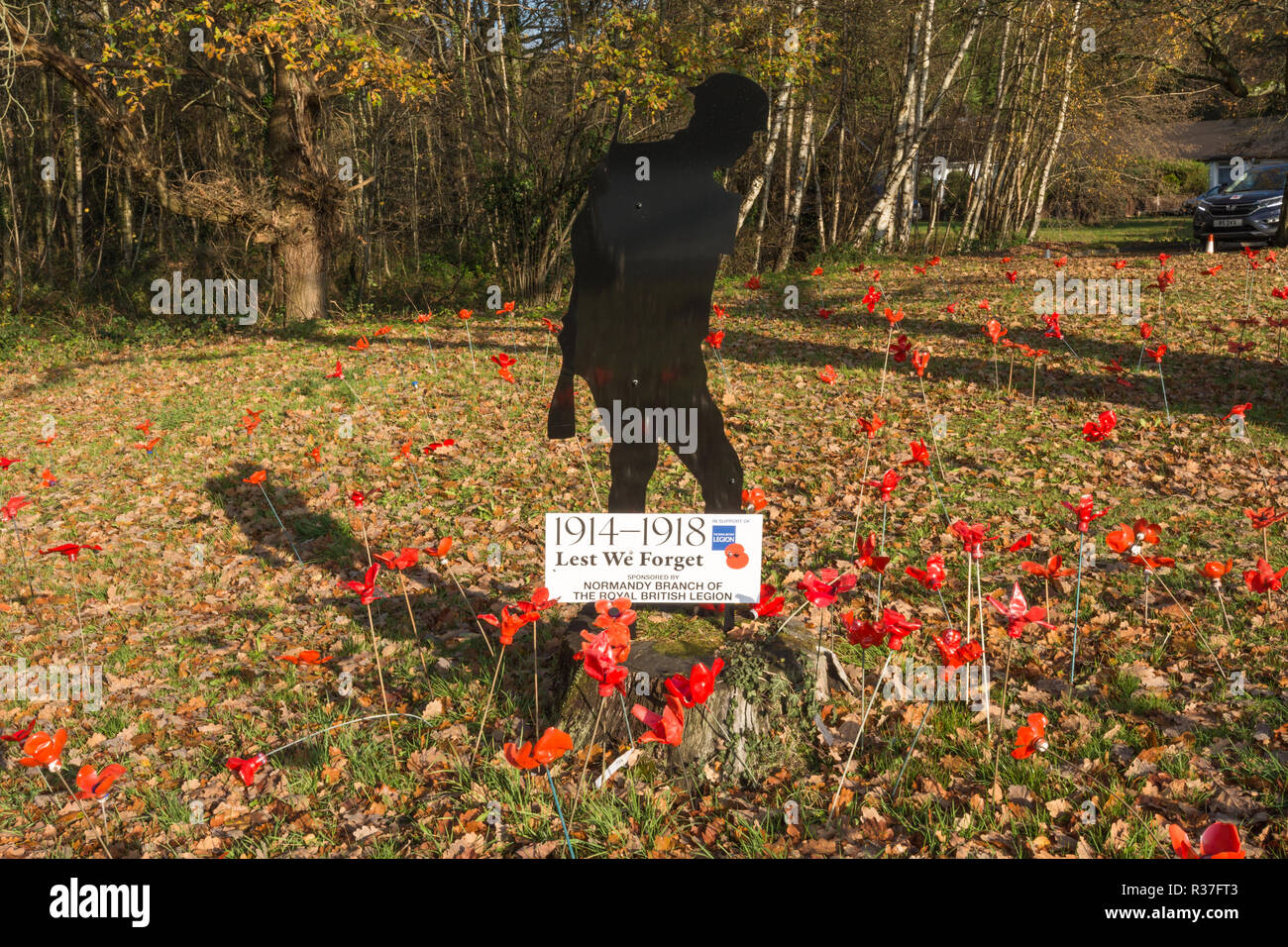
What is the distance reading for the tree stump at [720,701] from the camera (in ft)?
11.3

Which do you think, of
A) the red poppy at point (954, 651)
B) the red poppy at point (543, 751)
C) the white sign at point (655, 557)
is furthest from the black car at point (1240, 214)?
the red poppy at point (543, 751)

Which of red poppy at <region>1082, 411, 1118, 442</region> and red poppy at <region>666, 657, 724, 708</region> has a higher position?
red poppy at <region>1082, 411, 1118, 442</region>

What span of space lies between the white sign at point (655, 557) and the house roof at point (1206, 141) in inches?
1227

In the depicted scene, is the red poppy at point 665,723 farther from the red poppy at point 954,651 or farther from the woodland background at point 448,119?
the woodland background at point 448,119

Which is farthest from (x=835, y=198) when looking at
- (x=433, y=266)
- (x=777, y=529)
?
(x=777, y=529)

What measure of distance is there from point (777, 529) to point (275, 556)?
3.70m

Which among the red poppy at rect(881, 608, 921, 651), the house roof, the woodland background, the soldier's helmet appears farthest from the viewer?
the house roof

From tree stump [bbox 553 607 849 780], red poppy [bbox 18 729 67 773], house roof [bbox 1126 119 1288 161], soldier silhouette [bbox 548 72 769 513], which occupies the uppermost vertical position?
house roof [bbox 1126 119 1288 161]

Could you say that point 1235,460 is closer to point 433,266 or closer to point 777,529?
point 777,529

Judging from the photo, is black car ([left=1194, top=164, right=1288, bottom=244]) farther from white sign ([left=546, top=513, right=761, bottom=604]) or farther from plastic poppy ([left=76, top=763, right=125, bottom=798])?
plastic poppy ([left=76, top=763, right=125, bottom=798])

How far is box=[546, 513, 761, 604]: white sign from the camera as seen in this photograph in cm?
374

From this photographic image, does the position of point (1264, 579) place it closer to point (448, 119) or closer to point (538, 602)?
point (538, 602)

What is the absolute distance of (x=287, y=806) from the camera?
3432 mm

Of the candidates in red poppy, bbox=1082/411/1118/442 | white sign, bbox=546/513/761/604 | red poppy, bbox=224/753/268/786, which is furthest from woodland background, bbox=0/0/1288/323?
red poppy, bbox=224/753/268/786
